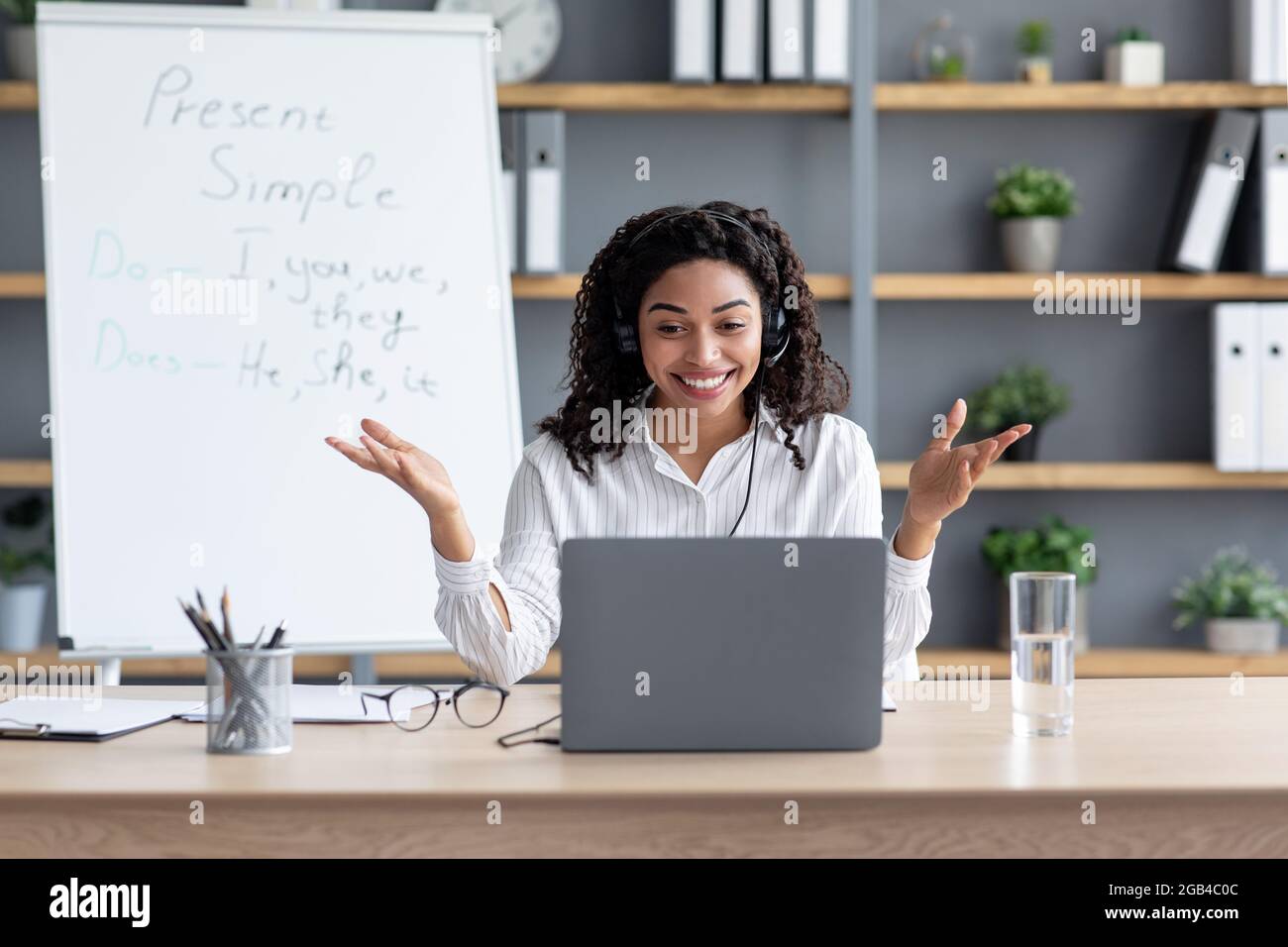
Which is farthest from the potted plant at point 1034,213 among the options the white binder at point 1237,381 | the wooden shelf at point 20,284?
the wooden shelf at point 20,284

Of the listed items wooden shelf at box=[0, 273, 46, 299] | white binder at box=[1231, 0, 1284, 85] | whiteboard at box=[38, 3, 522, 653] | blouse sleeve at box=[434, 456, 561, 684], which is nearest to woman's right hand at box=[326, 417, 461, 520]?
blouse sleeve at box=[434, 456, 561, 684]

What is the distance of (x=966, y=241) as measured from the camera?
3.01 m

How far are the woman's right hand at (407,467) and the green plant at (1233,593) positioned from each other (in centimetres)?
213

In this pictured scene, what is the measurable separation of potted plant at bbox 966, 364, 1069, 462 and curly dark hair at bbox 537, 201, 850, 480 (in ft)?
3.83

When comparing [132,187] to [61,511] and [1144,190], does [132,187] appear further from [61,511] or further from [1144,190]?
[1144,190]

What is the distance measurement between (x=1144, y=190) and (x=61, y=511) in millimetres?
2378

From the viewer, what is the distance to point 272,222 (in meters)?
2.22

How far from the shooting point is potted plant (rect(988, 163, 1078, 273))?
9.32ft

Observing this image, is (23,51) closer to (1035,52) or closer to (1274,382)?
(1035,52)

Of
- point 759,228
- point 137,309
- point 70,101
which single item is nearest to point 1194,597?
point 759,228

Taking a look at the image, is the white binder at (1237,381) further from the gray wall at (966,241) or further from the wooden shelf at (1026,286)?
the gray wall at (966,241)
